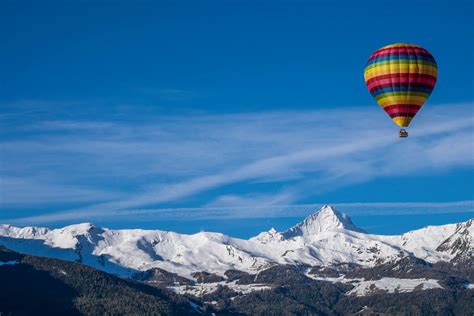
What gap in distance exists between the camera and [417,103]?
584 feet

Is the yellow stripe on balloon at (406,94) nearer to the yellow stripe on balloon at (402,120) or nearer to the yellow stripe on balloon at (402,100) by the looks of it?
the yellow stripe on balloon at (402,100)

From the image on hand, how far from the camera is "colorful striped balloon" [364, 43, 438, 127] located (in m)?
177

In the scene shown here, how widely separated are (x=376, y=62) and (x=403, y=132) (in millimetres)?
18306

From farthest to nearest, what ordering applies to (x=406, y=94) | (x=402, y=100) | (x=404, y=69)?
1. (x=404, y=69)
2. (x=406, y=94)
3. (x=402, y=100)

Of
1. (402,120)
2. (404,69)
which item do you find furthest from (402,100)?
(404,69)

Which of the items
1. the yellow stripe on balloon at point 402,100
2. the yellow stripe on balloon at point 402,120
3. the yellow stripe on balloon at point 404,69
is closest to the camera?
the yellow stripe on balloon at point 402,100

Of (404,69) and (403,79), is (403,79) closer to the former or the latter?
(403,79)

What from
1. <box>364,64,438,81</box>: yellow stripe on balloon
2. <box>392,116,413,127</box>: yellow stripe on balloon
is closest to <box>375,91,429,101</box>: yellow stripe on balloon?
<box>364,64,438,81</box>: yellow stripe on balloon

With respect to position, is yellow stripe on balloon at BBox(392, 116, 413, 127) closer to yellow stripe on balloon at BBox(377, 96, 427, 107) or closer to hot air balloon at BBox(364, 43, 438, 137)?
hot air balloon at BBox(364, 43, 438, 137)

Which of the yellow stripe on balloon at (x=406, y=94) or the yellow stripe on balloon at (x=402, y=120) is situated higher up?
the yellow stripe on balloon at (x=406, y=94)

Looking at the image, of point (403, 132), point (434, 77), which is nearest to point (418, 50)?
point (434, 77)

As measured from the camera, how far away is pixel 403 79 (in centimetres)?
17725

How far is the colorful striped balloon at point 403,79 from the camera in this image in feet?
582

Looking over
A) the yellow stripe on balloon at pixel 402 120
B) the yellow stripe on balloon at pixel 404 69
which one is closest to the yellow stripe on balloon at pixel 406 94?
the yellow stripe on balloon at pixel 404 69
